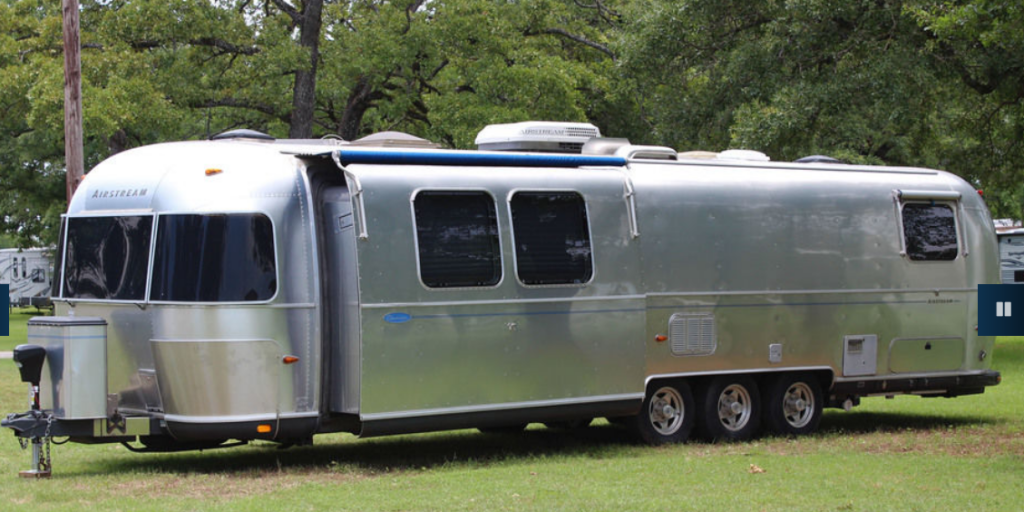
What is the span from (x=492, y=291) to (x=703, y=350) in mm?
2560

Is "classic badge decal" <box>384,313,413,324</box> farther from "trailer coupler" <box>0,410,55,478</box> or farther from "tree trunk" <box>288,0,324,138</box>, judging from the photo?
"tree trunk" <box>288,0,324,138</box>

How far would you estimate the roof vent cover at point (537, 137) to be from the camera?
13.1 meters

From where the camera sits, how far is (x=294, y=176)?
1102cm

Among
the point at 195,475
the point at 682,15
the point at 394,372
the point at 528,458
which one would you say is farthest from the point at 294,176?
the point at 682,15

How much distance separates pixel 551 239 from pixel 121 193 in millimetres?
3796

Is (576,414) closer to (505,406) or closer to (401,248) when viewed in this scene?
(505,406)

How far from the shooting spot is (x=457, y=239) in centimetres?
1142

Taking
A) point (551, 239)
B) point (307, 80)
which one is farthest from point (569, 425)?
point (307, 80)

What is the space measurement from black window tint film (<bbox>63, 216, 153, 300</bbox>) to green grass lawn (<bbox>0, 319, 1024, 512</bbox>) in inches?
60.5

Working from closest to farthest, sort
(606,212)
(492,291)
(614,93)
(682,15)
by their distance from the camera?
(492,291) < (606,212) < (682,15) < (614,93)

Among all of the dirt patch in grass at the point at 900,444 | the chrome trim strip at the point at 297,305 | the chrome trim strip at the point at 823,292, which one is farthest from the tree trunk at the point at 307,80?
the chrome trim strip at the point at 297,305

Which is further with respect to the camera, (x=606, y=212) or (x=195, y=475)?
(x=606, y=212)

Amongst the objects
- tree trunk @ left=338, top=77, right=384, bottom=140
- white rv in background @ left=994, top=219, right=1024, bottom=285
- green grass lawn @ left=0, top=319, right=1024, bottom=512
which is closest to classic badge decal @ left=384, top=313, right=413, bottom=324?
green grass lawn @ left=0, top=319, right=1024, bottom=512

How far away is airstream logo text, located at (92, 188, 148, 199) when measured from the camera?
36.5 feet
